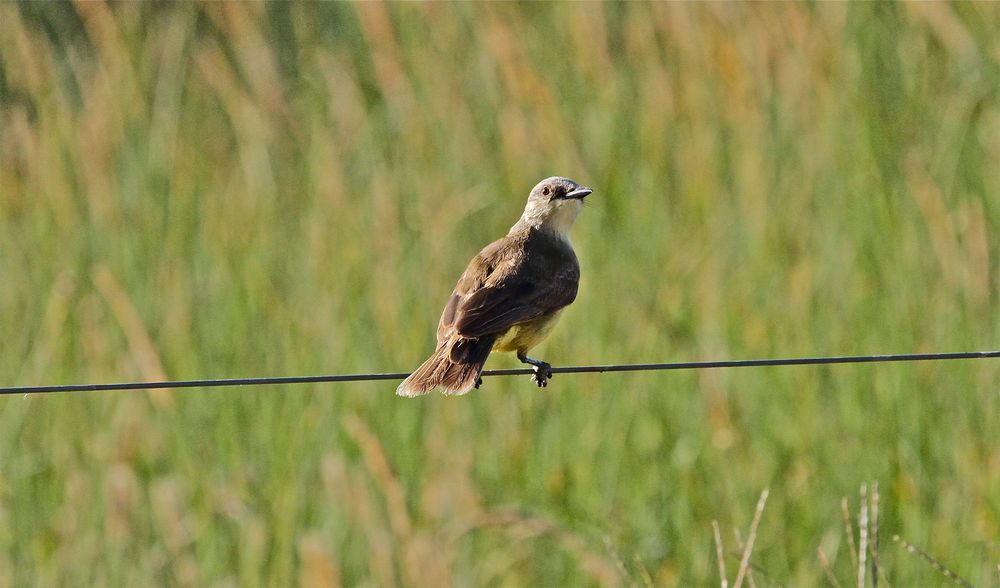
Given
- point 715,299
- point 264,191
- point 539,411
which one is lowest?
point 539,411

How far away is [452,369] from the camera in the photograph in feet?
17.3

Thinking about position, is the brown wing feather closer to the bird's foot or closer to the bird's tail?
the bird's tail

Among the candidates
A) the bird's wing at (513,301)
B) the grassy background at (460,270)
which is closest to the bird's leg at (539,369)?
the bird's wing at (513,301)

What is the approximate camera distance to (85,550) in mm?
6109

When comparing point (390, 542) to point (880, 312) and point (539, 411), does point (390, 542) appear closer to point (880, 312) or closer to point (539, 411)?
point (539, 411)

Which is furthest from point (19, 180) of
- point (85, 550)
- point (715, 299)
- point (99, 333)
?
point (715, 299)

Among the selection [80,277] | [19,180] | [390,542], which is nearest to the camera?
[390,542]

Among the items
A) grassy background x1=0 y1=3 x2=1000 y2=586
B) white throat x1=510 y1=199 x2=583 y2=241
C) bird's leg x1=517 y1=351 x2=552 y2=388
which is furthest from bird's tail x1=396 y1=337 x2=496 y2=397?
white throat x1=510 y1=199 x2=583 y2=241

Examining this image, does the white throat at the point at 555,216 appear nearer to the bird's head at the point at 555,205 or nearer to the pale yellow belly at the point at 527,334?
the bird's head at the point at 555,205

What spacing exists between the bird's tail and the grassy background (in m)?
0.73

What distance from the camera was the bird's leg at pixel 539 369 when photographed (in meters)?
5.50

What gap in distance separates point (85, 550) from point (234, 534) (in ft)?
1.76

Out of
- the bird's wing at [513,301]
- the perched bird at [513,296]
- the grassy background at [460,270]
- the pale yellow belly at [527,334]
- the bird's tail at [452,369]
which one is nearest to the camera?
the bird's tail at [452,369]

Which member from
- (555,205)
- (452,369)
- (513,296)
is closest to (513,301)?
(513,296)
